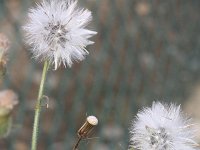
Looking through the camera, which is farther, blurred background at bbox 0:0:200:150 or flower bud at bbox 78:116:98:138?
blurred background at bbox 0:0:200:150

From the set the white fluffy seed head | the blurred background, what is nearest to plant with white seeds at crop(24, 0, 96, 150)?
the white fluffy seed head

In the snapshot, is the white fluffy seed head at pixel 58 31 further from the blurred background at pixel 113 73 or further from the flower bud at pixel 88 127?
the blurred background at pixel 113 73

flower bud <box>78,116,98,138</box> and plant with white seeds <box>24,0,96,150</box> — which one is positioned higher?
plant with white seeds <box>24,0,96,150</box>

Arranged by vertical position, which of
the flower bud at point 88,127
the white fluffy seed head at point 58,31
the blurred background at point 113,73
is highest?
the blurred background at point 113,73

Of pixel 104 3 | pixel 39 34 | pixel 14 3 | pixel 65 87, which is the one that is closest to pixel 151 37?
pixel 104 3

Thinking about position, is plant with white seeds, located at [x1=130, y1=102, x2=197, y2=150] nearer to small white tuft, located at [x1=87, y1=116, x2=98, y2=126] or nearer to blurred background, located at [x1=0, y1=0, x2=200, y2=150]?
small white tuft, located at [x1=87, y1=116, x2=98, y2=126]

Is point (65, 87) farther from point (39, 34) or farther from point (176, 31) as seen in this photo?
point (39, 34)

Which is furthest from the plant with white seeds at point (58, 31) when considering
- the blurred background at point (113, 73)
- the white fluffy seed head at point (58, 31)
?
the blurred background at point (113, 73)
